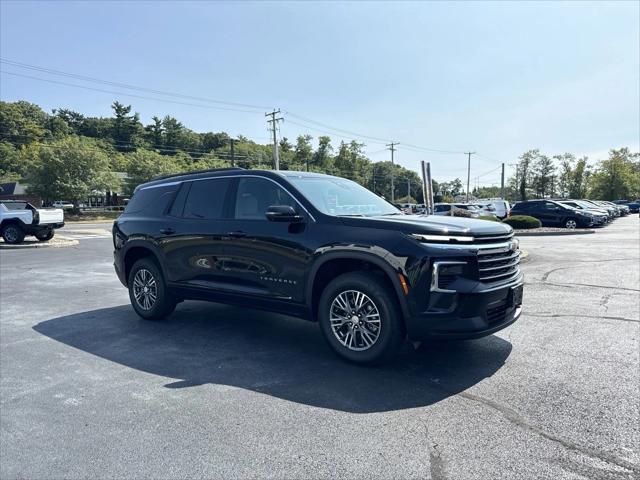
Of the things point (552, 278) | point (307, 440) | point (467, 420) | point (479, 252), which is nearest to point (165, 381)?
point (307, 440)

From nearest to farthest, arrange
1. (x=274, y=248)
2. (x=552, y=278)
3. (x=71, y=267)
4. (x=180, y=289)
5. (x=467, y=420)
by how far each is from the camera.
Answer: (x=467, y=420), (x=274, y=248), (x=180, y=289), (x=552, y=278), (x=71, y=267)

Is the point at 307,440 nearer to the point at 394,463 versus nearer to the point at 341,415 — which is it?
the point at 341,415

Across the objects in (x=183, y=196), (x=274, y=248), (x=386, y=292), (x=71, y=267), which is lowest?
(x=71, y=267)

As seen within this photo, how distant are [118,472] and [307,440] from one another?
3.87 ft

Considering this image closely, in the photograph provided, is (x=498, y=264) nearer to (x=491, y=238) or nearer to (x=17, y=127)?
(x=491, y=238)

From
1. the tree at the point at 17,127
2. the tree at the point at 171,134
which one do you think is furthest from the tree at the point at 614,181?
the tree at the point at 17,127

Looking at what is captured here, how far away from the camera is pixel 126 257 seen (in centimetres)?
657

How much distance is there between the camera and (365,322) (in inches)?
165

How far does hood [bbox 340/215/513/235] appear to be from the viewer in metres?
3.93

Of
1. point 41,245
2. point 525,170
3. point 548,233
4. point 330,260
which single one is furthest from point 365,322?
point 525,170

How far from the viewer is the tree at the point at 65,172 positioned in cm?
4838

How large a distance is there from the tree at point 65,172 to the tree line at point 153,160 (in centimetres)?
10

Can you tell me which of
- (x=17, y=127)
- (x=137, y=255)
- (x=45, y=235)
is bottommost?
(x=45, y=235)

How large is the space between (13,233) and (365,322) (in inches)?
772
